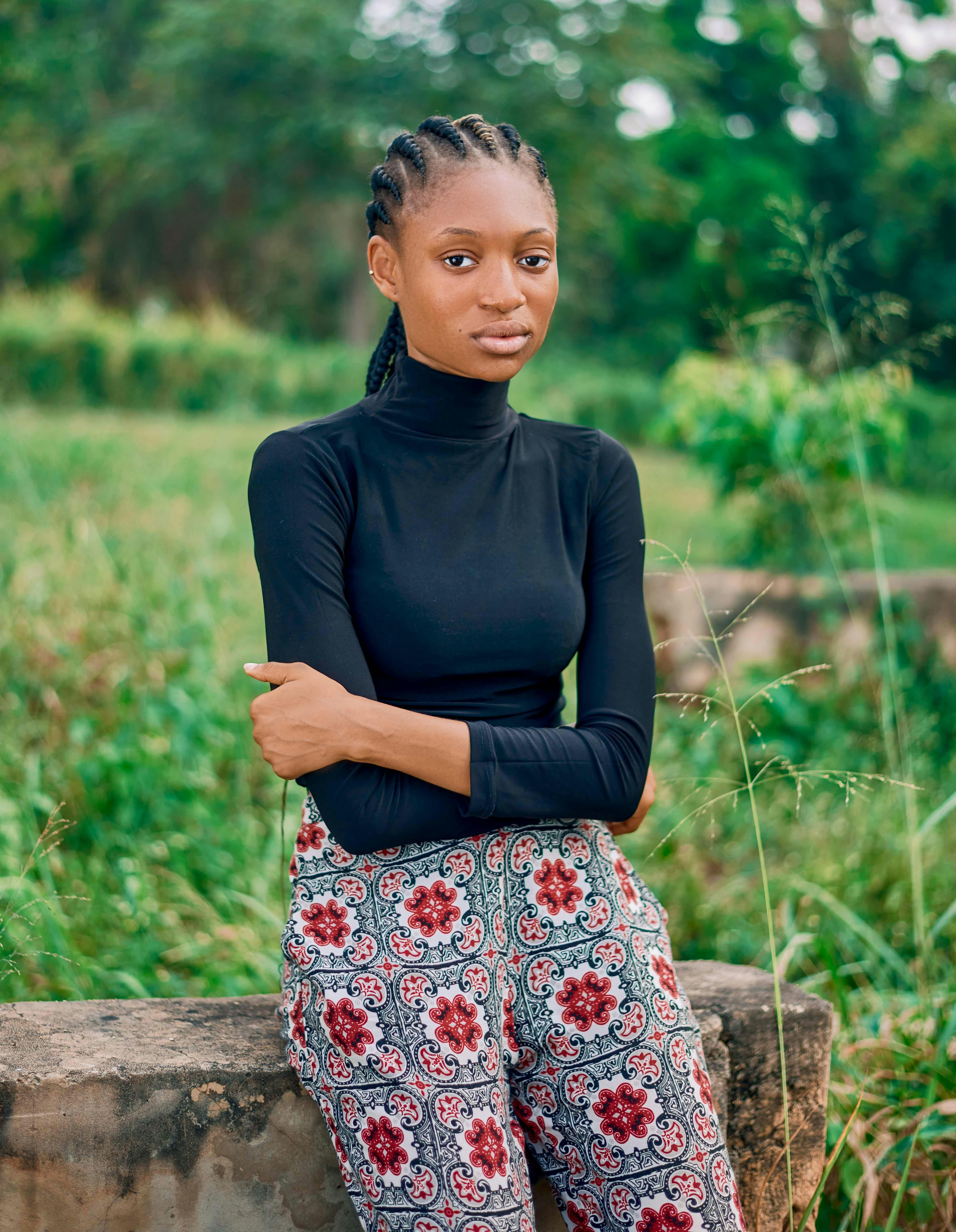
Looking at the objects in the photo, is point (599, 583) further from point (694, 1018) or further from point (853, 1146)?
point (853, 1146)

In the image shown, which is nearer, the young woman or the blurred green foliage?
the young woman

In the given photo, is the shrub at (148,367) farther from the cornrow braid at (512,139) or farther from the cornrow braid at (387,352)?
the cornrow braid at (512,139)

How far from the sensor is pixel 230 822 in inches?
113

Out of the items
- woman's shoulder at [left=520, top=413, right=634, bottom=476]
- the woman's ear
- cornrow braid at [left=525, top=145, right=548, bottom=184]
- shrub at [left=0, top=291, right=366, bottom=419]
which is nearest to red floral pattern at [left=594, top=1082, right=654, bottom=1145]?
woman's shoulder at [left=520, top=413, right=634, bottom=476]

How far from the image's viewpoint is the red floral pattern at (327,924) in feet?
4.27

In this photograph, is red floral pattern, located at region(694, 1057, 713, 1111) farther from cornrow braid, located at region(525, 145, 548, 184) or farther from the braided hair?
cornrow braid, located at region(525, 145, 548, 184)

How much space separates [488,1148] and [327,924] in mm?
304

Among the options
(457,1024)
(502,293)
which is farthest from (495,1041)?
(502,293)

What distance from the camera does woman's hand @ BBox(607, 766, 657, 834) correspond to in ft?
5.06

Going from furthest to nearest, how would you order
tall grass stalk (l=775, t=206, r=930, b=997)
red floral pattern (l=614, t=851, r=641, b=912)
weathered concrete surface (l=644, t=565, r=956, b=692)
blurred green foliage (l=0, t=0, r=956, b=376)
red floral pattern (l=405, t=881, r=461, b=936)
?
blurred green foliage (l=0, t=0, r=956, b=376), weathered concrete surface (l=644, t=565, r=956, b=692), tall grass stalk (l=775, t=206, r=930, b=997), red floral pattern (l=614, t=851, r=641, b=912), red floral pattern (l=405, t=881, r=461, b=936)

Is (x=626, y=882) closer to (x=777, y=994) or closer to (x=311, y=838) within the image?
(x=777, y=994)

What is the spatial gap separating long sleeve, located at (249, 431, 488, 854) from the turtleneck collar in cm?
15

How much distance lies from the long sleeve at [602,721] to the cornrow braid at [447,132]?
0.41 metres

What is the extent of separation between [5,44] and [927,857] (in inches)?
732
